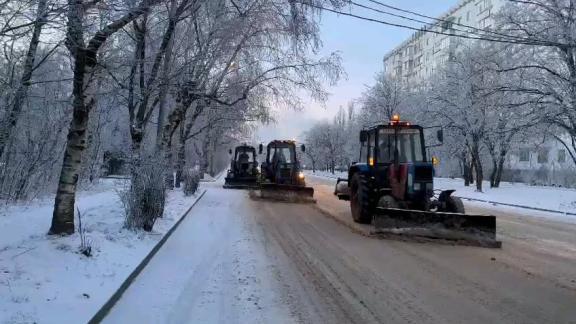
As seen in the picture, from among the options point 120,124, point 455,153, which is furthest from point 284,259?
point 455,153

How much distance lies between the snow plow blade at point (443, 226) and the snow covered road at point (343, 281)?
0.47 m

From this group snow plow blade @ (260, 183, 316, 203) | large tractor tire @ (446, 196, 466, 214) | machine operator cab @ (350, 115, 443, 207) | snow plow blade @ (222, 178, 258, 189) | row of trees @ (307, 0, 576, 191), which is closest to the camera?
large tractor tire @ (446, 196, 466, 214)

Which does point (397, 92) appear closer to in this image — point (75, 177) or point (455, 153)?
point (455, 153)

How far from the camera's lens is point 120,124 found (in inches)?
1292

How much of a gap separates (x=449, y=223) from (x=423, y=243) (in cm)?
74

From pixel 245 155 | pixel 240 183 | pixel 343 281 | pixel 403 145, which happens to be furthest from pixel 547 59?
pixel 343 281

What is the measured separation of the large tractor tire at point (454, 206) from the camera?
12750mm

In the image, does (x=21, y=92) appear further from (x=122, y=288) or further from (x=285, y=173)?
(x=285, y=173)

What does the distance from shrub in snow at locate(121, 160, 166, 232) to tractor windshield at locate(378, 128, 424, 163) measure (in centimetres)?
616

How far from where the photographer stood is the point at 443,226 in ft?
37.8

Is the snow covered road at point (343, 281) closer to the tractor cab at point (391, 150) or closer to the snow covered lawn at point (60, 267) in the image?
the snow covered lawn at point (60, 267)

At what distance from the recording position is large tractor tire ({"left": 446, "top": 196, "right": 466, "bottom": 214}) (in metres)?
12.8

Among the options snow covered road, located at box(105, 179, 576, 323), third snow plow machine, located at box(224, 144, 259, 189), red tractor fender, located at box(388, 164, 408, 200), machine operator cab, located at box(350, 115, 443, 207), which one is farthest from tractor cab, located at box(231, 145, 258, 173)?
snow covered road, located at box(105, 179, 576, 323)

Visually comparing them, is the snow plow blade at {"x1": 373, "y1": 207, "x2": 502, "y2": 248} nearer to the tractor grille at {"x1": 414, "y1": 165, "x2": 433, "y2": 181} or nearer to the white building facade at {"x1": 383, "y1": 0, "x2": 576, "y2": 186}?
the tractor grille at {"x1": 414, "y1": 165, "x2": 433, "y2": 181}
